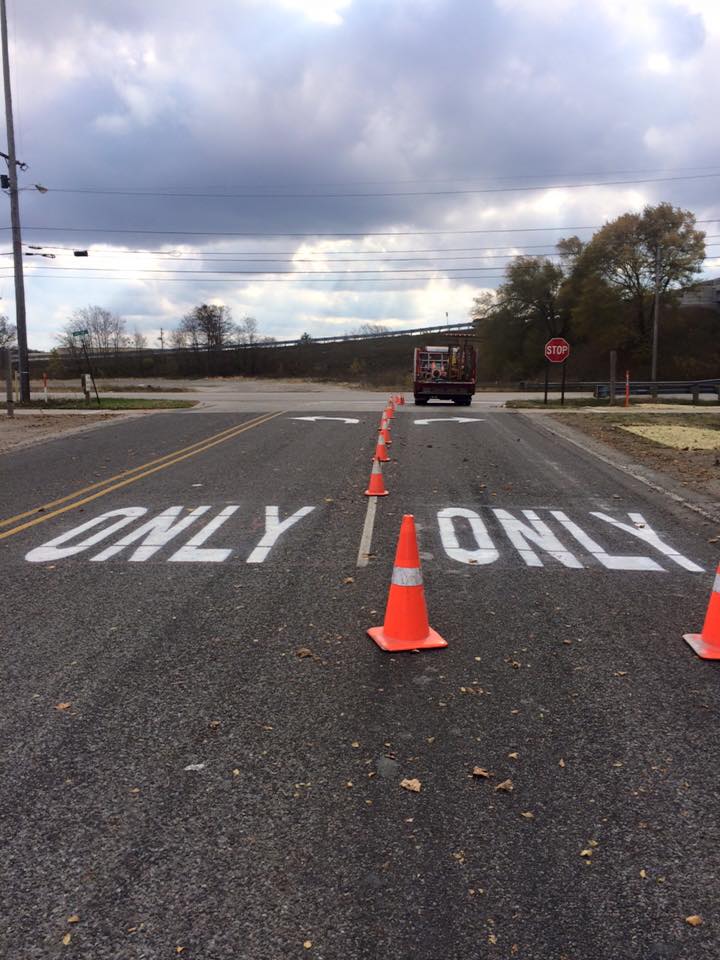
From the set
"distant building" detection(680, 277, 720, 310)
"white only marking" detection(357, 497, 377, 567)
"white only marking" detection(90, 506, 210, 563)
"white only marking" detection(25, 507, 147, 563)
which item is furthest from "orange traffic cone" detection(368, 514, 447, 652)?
"distant building" detection(680, 277, 720, 310)

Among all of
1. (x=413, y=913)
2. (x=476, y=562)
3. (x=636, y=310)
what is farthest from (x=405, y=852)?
(x=636, y=310)

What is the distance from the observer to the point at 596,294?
6906 cm

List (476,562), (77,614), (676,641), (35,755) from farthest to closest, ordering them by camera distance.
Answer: (476,562), (77,614), (676,641), (35,755)

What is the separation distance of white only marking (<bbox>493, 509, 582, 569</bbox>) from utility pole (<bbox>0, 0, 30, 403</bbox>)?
27493 mm

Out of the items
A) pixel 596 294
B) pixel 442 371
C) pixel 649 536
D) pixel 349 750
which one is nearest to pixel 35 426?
pixel 442 371

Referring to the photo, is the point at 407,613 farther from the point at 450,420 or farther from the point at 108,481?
the point at 450,420

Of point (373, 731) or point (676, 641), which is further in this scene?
point (676, 641)

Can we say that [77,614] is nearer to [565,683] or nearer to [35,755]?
[35,755]

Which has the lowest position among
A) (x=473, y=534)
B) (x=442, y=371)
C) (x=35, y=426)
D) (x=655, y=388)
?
(x=473, y=534)

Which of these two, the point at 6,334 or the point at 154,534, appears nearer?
the point at 154,534

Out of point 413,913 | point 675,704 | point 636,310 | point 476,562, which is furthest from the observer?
point 636,310

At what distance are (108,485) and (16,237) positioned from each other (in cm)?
2515

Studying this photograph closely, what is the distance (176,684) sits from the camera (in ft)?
14.5

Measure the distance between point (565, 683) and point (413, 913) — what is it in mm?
2165
